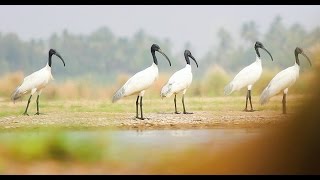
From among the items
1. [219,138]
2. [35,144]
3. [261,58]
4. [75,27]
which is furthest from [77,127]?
[261,58]

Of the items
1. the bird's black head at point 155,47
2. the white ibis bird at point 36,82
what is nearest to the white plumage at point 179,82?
the bird's black head at point 155,47

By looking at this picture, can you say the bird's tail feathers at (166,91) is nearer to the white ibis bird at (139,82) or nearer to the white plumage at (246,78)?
the white ibis bird at (139,82)

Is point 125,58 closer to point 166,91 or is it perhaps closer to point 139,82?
point 139,82

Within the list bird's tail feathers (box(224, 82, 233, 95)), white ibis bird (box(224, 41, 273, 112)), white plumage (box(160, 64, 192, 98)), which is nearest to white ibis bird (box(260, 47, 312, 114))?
white ibis bird (box(224, 41, 273, 112))

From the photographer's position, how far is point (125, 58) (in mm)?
5730

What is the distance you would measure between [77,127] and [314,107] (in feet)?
6.42

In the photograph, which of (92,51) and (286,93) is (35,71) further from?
(286,93)

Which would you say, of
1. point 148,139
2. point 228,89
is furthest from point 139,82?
point 228,89

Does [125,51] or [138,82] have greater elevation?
[125,51]

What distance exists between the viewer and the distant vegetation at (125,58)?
18.4 feet

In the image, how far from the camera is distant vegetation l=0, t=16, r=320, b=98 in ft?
18.4

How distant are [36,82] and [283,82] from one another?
81.1 inches

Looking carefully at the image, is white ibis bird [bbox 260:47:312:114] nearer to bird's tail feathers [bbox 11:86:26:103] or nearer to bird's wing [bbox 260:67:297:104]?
bird's wing [bbox 260:67:297:104]

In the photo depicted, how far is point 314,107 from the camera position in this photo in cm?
555
